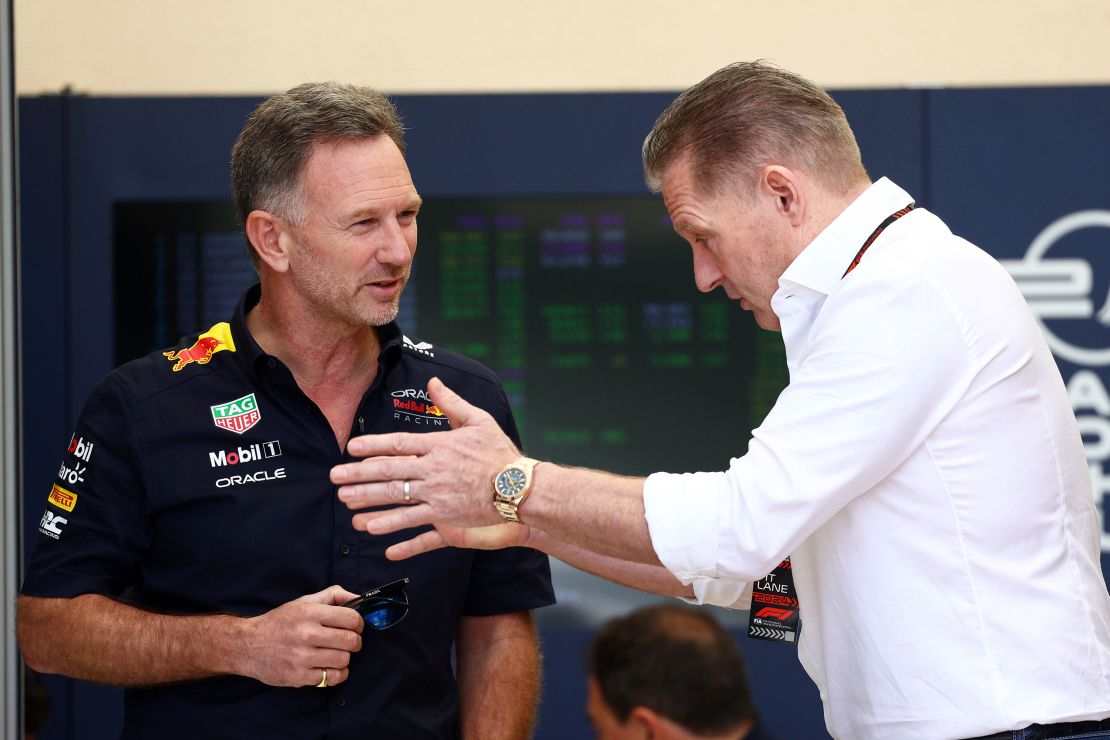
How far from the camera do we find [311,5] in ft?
11.4

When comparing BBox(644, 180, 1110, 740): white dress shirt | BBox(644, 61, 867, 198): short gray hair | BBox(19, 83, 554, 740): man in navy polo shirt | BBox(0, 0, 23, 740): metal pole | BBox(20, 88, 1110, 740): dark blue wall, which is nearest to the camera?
BBox(644, 180, 1110, 740): white dress shirt

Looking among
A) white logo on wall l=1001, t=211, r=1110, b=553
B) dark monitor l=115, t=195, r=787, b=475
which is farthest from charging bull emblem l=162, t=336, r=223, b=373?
white logo on wall l=1001, t=211, r=1110, b=553

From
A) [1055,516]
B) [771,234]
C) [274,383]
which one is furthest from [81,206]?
[1055,516]

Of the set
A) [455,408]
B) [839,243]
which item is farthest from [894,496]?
[455,408]

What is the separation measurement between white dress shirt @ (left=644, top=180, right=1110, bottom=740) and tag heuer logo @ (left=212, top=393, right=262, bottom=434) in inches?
26.9

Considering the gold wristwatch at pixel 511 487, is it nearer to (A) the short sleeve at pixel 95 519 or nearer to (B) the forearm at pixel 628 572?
(B) the forearm at pixel 628 572

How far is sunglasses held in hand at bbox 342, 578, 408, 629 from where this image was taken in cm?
169

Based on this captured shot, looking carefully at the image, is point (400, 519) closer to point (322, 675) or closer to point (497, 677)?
point (322, 675)

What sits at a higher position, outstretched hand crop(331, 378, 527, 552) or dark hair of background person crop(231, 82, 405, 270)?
dark hair of background person crop(231, 82, 405, 270)

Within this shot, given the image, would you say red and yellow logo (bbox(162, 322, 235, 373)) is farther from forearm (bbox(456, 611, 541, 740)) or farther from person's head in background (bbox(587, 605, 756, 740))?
person's head in background (bbox(587, 605, 756, 740))

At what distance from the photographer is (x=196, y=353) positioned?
1938 millimetres

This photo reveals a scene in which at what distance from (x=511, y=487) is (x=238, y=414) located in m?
0.55

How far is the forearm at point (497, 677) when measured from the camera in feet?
6.38

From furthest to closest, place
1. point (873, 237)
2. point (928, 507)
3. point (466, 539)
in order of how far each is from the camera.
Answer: point (466, 539), point (873, 237), point (928, 507)
